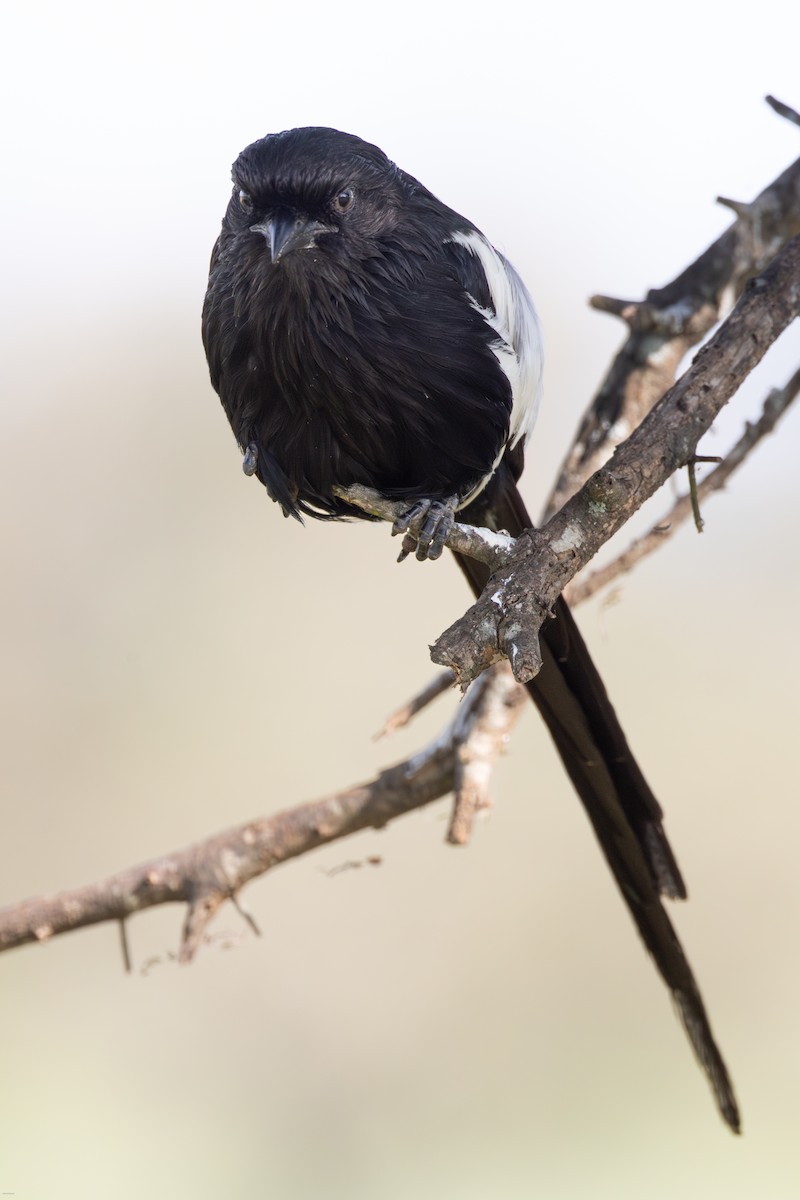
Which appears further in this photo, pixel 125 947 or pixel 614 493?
pixel 125 947

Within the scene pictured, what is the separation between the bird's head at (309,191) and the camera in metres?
1.96

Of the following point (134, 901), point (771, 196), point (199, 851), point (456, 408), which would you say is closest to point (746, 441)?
point (771, 196)

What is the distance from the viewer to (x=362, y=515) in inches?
94.2

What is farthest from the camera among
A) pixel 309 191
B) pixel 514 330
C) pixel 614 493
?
Answer: pixel 514 330

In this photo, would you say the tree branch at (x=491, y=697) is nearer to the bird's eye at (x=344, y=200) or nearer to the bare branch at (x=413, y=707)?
the bare branch at (x=413, y=707)

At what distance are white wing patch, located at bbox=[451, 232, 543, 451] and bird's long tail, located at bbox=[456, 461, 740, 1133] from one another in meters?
0.15

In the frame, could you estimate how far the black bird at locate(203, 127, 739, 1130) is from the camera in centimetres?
201

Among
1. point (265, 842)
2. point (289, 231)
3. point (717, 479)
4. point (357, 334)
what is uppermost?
point (289, 231)

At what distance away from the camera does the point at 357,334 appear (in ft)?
6.69

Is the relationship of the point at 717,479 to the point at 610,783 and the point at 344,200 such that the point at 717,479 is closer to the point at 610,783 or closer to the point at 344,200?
the point at 610,783

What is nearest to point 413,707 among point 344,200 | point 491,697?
point 491,697

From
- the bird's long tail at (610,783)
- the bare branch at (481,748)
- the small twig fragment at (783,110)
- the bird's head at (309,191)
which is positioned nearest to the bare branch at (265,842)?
the bare branch at (481,748)

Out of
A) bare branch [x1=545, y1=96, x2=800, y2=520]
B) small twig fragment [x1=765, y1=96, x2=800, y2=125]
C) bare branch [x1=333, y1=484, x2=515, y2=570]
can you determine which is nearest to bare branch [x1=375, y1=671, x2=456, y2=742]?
bare branch [x1=545, y1=96, x2=800, y2=520]

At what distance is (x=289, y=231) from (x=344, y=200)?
12cm
